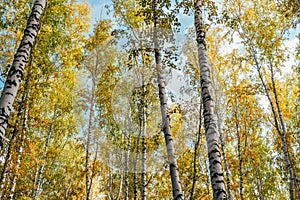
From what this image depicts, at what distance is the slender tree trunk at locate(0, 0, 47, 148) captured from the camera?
3527 mm

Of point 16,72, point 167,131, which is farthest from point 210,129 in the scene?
point 16,72

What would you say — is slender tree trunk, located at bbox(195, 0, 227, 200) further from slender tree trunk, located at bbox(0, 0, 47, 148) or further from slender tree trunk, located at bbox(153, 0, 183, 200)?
slender tree trunk, located at bbox(0, 0, 47, 148)

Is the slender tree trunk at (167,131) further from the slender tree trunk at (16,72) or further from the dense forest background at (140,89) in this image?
the slender tree trunk at (16,72)

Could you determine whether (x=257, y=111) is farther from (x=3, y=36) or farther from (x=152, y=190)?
(x=3, y=36)

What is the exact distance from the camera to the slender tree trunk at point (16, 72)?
353 cm

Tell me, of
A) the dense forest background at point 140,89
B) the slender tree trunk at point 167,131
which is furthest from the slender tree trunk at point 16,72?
the slender tree trunk at point 167,131

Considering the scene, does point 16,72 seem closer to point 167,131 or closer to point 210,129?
point 210,129

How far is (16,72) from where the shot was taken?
391cm

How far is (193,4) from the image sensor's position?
6699mm

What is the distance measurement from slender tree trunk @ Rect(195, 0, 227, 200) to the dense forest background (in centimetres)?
2

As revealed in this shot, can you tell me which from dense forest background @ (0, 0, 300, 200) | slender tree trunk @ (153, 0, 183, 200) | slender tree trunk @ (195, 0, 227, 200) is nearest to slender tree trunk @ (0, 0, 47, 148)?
dense forest background @ (0, 0, 300, 200)

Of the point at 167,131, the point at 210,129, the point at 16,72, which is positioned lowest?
the point at 210,129

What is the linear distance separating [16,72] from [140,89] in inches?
151

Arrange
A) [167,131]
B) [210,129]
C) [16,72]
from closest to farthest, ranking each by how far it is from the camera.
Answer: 1. [16,72]
2. [210,129]
3. [167,131]
